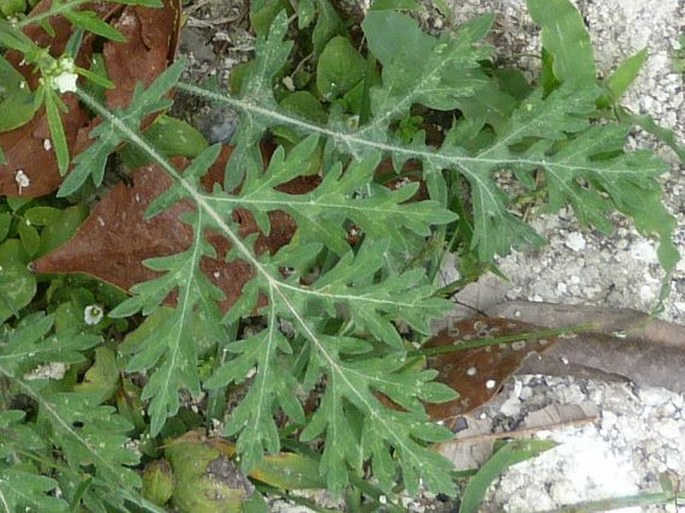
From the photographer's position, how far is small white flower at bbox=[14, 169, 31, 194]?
2547 millimetres

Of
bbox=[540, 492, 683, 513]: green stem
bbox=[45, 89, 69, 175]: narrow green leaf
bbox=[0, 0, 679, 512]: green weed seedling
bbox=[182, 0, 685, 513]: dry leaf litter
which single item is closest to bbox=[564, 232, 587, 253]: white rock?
bbox=[182, 0, 685, 513]: dry leaf litter

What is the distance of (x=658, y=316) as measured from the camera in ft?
9.19

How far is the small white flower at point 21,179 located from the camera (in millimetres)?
2547

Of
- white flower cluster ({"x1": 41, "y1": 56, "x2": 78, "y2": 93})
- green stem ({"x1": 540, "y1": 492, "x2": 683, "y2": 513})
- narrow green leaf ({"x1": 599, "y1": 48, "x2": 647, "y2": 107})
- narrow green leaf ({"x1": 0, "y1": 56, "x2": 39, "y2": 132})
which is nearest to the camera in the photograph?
white flower cluster ({"x1": 41, "y1": 56, "x2": 78, "y2": 93})

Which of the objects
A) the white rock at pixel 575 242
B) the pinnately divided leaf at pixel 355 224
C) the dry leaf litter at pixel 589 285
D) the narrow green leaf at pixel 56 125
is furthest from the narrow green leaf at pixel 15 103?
the white rock at pixel 575 242

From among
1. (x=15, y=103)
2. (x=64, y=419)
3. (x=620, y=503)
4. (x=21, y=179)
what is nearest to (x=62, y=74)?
(x=15, y=103)

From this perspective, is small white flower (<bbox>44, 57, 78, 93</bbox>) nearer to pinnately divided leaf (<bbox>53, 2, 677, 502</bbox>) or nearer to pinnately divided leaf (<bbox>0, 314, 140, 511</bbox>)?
pinnately divided leaf (<bbox>53, 2, 677, 502</bbox>)

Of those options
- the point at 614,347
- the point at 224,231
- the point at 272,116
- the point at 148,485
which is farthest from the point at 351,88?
the point at 148,485

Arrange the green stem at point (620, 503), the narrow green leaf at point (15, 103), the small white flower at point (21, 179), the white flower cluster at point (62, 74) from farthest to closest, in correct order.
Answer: the green stem at point (620, 503) < the small white flower at point (21, 179) < the narrow green leaf at point (15, 103) < the white flower cluster at point (62, 74)

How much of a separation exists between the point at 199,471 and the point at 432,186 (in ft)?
3.44

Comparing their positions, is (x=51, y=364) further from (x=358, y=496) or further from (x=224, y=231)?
(x=358, y=496)

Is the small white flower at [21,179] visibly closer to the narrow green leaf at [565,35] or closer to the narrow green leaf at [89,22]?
the narrow green leaf at [89,22]

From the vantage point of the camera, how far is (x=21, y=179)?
8.38ft

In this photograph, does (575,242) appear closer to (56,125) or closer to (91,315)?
(91,315)
